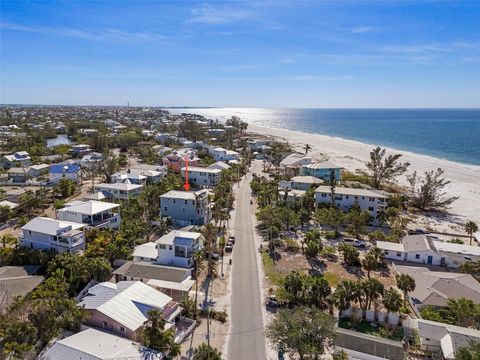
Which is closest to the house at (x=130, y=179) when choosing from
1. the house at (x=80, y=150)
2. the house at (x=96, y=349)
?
the house at (x=80, y=150)

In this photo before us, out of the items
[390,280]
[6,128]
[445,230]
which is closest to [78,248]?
[390,280]

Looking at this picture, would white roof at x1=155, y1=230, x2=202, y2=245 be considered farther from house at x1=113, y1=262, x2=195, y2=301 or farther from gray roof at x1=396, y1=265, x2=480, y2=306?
gray roof at x1=396, y1=265, x2=480, y2=306

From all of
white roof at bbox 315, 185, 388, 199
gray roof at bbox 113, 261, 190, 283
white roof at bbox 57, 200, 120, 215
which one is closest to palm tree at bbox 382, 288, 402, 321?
gray roof at bbox 113, 261, 190, 283

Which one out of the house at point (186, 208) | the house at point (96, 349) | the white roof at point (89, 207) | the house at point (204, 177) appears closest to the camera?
the house at point (96, 349)

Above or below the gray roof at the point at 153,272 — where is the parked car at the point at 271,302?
below

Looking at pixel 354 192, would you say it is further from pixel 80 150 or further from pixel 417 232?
pixel 80 150

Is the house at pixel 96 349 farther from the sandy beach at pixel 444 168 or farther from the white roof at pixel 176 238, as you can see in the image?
the sandy beach at pixel 444 168
